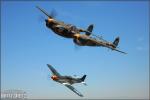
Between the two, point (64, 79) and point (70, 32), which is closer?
point (70, 32)

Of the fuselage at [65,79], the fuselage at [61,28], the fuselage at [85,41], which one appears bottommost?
the fuselage at [65,79]

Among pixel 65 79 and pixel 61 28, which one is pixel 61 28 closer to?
pixel 61 28

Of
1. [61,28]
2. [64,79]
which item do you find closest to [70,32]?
[61,28]

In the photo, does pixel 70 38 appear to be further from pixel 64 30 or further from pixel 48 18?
pixel 48 18

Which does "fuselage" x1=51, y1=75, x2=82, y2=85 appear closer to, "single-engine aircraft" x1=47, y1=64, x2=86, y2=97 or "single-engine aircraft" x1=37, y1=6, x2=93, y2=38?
"single-engine aircraft" x1=47, y1=64, x2=86, y2=97

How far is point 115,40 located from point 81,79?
45106mm

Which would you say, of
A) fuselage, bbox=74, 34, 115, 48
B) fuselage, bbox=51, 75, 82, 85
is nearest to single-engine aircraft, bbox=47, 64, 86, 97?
fuselage, bbox=51, 75, 82, 85

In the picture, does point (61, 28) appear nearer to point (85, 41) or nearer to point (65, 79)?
point (85, 41)

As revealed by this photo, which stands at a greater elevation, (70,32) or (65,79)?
(70,32)

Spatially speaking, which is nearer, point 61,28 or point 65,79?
point 61,28

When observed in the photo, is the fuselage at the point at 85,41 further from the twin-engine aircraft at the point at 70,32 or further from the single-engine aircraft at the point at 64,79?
the single-engine aircraft at the point at 64,79

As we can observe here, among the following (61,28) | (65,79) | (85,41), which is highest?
(61,28)

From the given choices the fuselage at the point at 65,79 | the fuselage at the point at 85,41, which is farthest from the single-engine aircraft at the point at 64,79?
the fuselage at the point at 85,41

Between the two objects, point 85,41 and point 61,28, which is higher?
point 61,28
